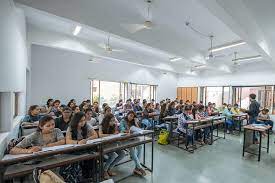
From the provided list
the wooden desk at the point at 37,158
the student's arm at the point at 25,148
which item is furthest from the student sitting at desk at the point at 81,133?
the student's arm at the point at 25,148

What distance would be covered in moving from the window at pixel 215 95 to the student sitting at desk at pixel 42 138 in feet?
30.3

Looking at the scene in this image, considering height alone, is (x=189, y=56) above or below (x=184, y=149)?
above

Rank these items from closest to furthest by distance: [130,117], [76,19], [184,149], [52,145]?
[52,145] → [76,19] → [130,117] → [184,149]

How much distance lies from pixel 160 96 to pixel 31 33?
767cm

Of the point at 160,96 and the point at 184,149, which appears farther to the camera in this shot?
the point at 160,96

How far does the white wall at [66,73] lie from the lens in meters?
6.39

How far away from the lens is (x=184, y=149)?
4430 millimetres

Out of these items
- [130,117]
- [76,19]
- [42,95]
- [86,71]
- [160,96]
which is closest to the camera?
[76,19]

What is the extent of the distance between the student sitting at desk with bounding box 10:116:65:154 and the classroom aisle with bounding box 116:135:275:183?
1.40m

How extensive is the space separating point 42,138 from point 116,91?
6.51m

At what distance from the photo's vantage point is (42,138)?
2.35 meters

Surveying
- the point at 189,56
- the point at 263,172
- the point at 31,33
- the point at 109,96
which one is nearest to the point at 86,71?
the point at 109,96

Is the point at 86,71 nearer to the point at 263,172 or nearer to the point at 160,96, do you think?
the point at 160,96

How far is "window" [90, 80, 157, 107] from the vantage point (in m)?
8.12
